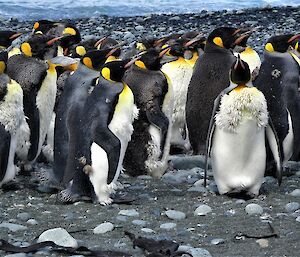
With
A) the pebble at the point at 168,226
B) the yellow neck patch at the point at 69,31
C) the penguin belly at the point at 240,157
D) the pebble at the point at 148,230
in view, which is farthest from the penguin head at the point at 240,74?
the yellow neck patch at the point at 69,31

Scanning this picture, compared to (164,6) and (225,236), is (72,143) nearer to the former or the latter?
(225,236)

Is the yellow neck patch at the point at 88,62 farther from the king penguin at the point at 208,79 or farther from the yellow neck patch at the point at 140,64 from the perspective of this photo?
the king penguin at the point at 208,79

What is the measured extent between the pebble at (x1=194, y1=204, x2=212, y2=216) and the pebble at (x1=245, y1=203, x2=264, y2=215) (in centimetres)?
23

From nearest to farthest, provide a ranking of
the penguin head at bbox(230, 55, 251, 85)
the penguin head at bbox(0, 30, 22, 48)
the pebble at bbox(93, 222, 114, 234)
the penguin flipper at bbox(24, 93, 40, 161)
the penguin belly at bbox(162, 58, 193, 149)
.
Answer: the pebble at bbox(93, 222, 114, 234) → the penguin head at bbox(230, 55, 251, 85) → the penguin flipper at bbox(24, 93, 40, 161) → the penguin belly at bbox(162, 58, 193, 149) → the penguin head at bbox(0, 30, 22, 48)

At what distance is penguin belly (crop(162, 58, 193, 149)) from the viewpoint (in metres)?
6.67

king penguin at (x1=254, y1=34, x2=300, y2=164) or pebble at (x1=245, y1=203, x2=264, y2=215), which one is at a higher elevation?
king penguin at (x1=254, y1=34, x2=300, y2=164)

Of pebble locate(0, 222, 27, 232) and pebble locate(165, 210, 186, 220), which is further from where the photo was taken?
pebble locate(165, 210, 186, 220)

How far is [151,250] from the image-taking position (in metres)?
3.71

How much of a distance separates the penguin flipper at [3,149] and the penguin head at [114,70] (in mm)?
789

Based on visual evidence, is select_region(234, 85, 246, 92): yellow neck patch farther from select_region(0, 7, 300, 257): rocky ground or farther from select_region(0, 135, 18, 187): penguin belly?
select_region(0, 135, 18, 187): penguin belly

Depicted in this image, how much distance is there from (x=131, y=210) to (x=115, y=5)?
27.1 metres

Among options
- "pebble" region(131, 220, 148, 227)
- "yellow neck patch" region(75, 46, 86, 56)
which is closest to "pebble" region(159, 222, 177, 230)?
"pebble" region(131, 220, 148, 227)

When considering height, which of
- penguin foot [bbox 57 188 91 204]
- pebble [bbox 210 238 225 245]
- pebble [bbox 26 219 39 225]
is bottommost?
penguin foot [bbox 57 188 91 204]

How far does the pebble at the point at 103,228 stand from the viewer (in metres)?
4.10
